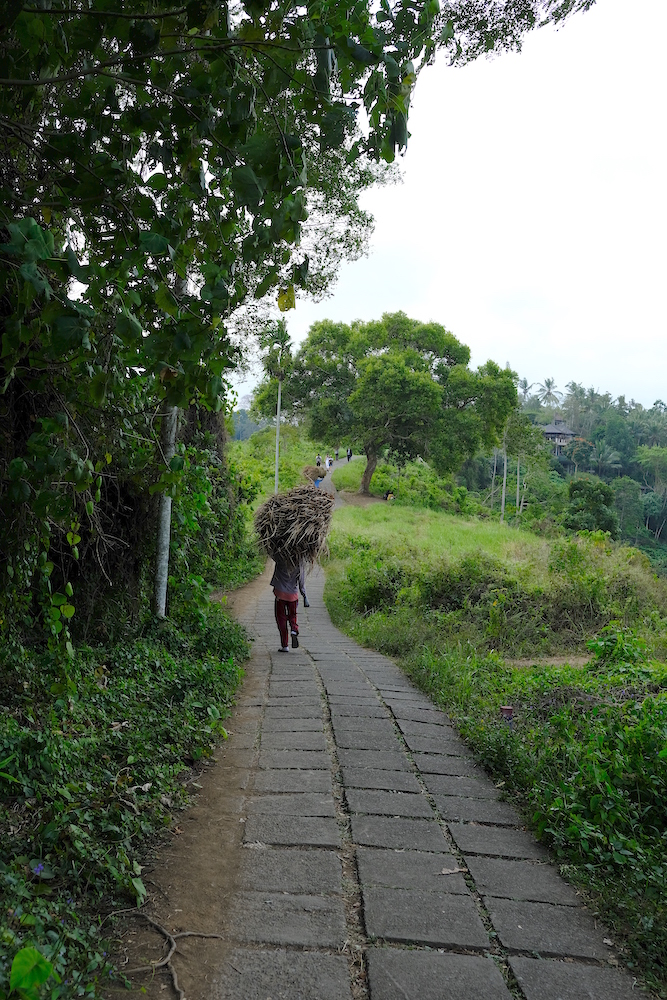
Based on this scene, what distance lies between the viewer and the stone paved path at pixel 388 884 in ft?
7.39

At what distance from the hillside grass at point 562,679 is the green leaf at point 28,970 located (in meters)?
1.85

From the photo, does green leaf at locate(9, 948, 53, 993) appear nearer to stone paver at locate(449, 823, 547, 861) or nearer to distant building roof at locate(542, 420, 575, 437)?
stone paver at locate(449, 823, 547, 861)

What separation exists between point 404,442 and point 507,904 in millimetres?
32052

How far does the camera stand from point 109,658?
16.0 ft

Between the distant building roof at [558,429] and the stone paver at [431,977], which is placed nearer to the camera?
the stone paver at [431,977]

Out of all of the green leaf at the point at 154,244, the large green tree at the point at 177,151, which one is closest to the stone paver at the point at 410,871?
the large green tree at the point at 177,151

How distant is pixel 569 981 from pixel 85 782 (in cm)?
204

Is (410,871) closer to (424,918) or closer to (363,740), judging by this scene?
(424,918)

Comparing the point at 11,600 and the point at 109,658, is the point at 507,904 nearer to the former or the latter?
the point at 11,600

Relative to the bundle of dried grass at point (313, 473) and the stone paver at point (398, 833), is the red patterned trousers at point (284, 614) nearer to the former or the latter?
the bundle of dried grass at point (313, 473)

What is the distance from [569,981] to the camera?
228 centimetres

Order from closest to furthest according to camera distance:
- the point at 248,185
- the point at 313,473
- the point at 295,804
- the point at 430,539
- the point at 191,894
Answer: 1. the point at 248,185
2. the point at 191,894
3. the point at 295,804
4. the point at 313,473
5. the point at 430,539

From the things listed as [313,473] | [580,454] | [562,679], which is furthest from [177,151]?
[580,454]

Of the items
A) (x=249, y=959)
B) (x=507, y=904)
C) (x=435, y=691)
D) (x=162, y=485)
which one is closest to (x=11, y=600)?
(x=162, y=485)
